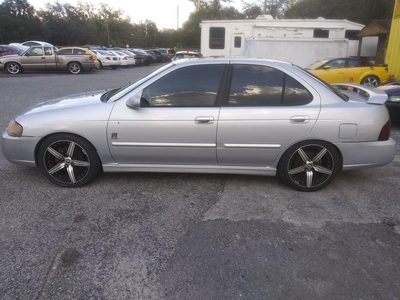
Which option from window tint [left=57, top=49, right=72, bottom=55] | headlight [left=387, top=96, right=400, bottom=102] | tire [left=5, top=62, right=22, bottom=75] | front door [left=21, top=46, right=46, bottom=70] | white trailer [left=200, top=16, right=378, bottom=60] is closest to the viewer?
headlight [left=387, top=96, right=400, bottom=102]

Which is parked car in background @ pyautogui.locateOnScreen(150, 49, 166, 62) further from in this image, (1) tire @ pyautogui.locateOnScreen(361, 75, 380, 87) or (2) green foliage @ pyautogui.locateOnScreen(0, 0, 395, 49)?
(1) tire @ pyautogui.locateOnScreen(361, 75, 380, 87)

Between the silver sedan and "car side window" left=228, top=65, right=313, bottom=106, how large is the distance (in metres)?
0.01

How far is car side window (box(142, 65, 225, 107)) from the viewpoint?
3445mm

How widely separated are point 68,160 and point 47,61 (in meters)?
17.5

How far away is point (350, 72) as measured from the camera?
35.7ft

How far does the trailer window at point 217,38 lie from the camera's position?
51.2ft

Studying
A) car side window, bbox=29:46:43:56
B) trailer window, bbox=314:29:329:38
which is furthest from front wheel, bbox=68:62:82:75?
trailer window, bbox=314:29:329:38

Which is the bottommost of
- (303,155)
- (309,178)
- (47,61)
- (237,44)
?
(309,178)

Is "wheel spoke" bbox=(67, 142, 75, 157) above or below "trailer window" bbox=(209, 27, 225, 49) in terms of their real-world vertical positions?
below

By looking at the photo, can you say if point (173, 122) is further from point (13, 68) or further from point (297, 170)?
point (13, 68)

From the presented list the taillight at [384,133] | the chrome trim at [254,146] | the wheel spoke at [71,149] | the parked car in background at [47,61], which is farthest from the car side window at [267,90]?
the parked car in background at [47,61]

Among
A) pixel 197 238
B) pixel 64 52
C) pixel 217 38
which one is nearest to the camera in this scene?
pixel 197 238

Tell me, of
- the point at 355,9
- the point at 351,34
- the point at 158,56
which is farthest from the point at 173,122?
the point at 158,56

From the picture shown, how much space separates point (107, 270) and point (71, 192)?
4.86 feet
